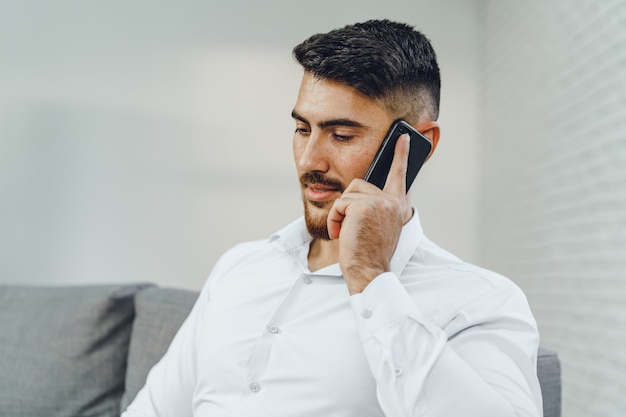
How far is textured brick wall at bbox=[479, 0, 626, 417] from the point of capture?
1553mm

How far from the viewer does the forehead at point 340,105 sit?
45.5 inches

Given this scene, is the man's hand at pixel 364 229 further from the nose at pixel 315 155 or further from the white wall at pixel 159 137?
the white wall at pixel 159 137

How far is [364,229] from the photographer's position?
3.39ft

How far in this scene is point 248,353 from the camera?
1.15 meters

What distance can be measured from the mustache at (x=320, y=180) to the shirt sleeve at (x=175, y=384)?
0.42 m

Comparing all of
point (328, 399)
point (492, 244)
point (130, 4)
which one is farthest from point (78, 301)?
point (492, 244)

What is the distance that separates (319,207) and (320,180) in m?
0.06

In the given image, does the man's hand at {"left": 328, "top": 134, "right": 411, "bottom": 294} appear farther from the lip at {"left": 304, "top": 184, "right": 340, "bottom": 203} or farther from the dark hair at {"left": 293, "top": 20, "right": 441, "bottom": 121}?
the dark hair at {"left": 293, "top": 20, "right": 441, "bottom": 121}

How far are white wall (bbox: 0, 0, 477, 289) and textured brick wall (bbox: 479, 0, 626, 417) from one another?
20 cm

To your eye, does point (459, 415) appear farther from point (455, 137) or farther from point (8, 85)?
point (8, 85)

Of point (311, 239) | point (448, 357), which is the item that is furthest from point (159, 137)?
point (448, 357)

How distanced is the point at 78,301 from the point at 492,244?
4.77 feet

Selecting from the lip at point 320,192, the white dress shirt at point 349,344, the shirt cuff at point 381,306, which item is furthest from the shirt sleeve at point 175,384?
the shirt cuff at point 381,306

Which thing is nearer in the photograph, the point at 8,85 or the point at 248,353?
the point at 248,353
